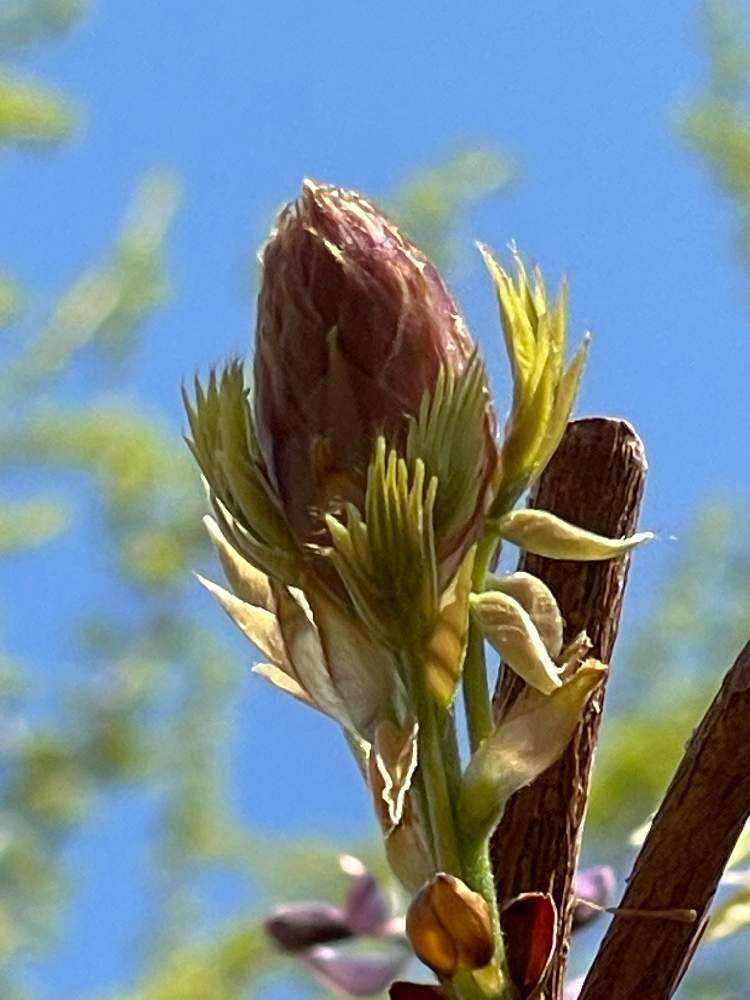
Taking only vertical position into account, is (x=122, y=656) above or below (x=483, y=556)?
above

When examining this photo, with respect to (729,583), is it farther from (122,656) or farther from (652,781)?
(122,656)

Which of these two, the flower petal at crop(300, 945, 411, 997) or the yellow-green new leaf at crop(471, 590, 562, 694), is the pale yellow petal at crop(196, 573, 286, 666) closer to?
the yellow-green new leaf at crop(471, 590, 562, 694)

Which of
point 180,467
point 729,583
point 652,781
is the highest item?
point 180,467

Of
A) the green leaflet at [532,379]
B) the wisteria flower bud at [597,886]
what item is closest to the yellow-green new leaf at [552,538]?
the green leaflet at [532,379]

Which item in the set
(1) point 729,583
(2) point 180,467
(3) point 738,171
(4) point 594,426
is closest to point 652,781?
(1) point 729,583

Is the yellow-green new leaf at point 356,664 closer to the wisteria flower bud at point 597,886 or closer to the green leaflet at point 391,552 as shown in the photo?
the green leaflet at point 391,552

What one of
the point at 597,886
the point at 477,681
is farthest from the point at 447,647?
the point at 597,886
